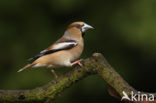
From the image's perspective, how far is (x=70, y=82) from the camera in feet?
13.8

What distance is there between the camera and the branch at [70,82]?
3992 mm

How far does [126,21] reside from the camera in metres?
9.34

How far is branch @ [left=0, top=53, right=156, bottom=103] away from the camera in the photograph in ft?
13.1

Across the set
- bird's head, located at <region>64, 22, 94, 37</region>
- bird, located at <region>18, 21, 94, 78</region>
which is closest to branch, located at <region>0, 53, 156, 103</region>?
bird, located at <region>18, 21, 94, 78</region>

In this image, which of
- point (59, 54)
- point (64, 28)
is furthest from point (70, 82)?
point (64, 28)

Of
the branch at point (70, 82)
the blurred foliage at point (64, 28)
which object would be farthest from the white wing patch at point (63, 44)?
the blurred foliage at point (64, 28)

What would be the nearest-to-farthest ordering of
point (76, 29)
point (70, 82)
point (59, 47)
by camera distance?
point (70, 82), point (59, 47), point (76, 29)

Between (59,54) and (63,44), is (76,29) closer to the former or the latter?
(63,44)

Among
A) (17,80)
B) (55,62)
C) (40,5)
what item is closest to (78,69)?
(55,62)

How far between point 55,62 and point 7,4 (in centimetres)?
507

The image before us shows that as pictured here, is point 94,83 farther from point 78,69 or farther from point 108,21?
point 78,69

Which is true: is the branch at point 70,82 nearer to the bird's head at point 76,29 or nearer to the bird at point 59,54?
the bird at point 59,54

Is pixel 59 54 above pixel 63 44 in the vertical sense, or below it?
below

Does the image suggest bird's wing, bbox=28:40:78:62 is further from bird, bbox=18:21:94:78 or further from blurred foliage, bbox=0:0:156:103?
A: blurred foliage, bbox=0:0:156:103
